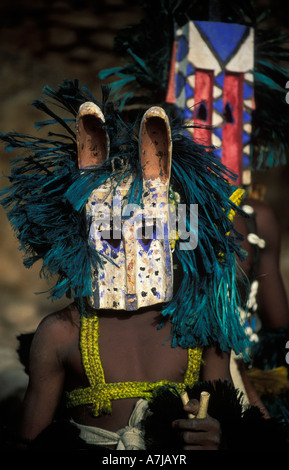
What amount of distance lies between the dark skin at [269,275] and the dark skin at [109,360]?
0.63 metres

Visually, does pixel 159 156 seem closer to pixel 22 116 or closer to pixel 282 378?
pixel 282 378

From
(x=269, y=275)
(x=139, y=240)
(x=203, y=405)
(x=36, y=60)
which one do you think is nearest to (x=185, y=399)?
(x=203, y=405)

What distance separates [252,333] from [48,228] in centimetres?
82

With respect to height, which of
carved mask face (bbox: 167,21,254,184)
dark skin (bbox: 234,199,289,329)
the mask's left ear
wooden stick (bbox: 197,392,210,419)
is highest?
carved mask face (bbox: 167,21,254,184)

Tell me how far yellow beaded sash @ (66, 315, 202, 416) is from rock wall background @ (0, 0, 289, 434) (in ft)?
4.99

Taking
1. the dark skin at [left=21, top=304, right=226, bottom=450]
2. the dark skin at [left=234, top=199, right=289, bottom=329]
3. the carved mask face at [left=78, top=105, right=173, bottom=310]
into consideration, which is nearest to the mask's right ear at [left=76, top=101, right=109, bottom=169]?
the carved mask face at [left=78, top=105, right=173, bottom=310]

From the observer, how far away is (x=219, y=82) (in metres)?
1.76

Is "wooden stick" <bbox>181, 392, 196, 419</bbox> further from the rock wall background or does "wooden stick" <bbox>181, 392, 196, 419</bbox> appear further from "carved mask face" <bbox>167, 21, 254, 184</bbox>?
the rock wall background

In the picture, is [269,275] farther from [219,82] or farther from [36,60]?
[36,60]

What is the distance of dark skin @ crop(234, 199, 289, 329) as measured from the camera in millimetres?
1826

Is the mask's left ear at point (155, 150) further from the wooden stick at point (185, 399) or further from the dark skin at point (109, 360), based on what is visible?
the wooden stick at point (185, 399)

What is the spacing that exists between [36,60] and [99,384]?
6.33ft

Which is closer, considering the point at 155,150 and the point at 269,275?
the point at 155,150

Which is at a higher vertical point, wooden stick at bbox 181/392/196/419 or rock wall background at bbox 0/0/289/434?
rock wall background at bbox 0/0/289/434
